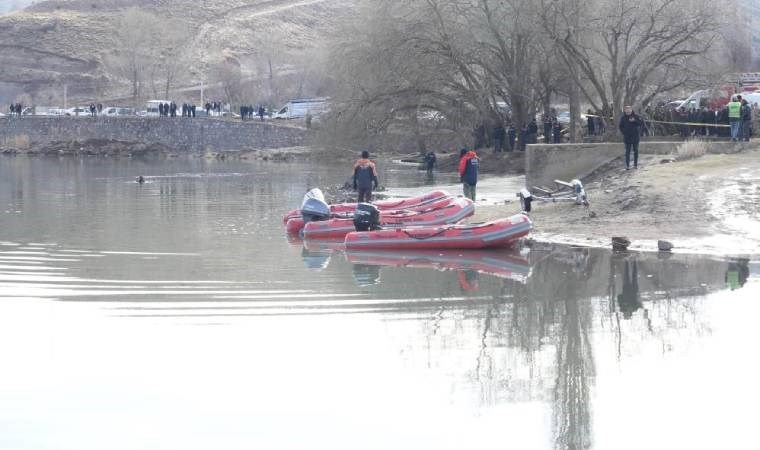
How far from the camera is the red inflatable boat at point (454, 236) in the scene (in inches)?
862

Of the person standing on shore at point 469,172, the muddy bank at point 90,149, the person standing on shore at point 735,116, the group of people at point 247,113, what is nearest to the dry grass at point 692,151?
the person standing on shore at point 735,116

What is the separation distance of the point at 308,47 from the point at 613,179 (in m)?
88.7

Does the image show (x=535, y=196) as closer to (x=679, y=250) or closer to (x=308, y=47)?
(x=679, y=250)

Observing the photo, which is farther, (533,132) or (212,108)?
(212,108)

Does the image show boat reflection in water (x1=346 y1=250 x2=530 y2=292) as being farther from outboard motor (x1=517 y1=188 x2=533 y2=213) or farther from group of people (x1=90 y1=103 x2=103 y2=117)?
group of people (x1=90 y1=103 x2=103 y2=117)

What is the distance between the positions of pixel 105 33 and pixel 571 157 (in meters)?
94.1

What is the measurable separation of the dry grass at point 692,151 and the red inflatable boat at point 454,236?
789cm

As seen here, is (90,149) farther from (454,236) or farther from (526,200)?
(454,236)

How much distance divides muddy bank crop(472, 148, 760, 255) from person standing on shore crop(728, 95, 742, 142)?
5.40ft

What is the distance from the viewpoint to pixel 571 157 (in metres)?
31.2

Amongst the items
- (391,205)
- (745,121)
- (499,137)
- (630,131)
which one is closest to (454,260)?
(391,205)

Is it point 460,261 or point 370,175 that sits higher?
point 370,175

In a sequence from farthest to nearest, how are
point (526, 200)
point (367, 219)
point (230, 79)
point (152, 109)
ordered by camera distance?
point (230, 79) < point (152, 109) < point (526, 200) < point (367, 219)

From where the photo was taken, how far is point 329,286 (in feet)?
60.7
